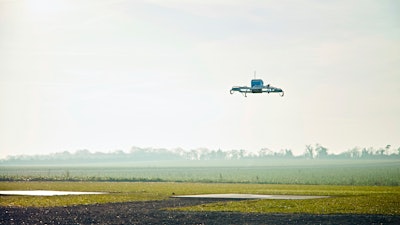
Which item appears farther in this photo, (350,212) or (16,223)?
(350,212)

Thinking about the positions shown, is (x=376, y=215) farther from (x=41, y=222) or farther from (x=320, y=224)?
(x=41, y=222)

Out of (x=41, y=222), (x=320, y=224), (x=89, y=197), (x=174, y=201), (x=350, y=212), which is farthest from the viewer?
(x=89, y=197)

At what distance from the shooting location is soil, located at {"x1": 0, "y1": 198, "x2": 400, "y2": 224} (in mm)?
41500

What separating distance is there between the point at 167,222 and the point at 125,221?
293 centimetres

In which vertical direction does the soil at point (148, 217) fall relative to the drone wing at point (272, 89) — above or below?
below

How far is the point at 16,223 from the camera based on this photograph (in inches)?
1644

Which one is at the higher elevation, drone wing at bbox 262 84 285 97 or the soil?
drone wing at bbox 262 84 285 97

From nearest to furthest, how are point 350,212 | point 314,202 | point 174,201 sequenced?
1. point 350,212
2. point 314,202
3. point 174,201

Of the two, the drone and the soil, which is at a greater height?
the drone

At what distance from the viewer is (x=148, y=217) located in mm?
44844

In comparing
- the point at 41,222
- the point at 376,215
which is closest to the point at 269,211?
the point at 376,215

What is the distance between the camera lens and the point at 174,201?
195 feet

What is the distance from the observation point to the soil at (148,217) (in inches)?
1634

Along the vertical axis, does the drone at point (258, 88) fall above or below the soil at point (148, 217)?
above
